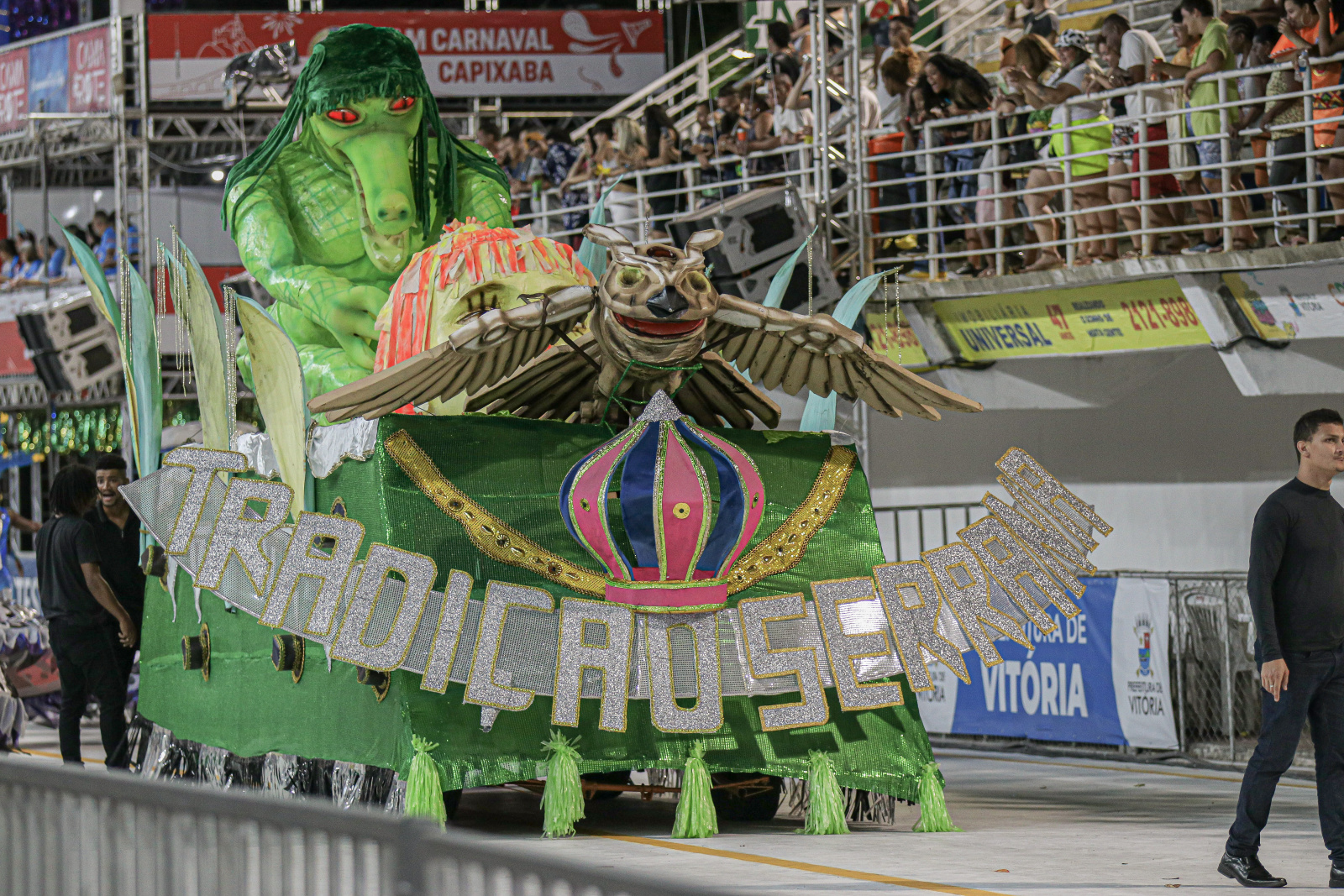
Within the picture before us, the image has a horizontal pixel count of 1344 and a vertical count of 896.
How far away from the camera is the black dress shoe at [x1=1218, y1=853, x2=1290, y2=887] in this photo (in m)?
7.14

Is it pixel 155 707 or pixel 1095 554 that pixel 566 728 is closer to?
pixel 155 707

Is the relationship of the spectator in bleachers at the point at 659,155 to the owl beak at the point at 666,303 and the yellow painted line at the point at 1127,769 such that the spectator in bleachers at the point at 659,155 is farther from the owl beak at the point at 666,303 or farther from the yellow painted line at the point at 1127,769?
the owl beak at the point at 666,303

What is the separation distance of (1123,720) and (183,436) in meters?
9.02

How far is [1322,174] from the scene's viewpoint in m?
11.7

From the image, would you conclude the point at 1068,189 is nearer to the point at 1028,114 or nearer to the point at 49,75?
the point at 1028,114

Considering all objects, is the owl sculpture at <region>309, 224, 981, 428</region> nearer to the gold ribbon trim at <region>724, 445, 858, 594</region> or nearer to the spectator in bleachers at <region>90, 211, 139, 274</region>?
the gold ribbon trim at <region>724, 445, 858, 594</region>

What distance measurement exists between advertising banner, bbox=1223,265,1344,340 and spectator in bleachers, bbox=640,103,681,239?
592 cm

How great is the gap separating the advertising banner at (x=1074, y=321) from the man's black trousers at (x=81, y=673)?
21.6ft

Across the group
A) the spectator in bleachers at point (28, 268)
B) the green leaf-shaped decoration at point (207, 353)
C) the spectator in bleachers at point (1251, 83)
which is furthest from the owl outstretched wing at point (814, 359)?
the spectator in bleachers at point (28, 268)

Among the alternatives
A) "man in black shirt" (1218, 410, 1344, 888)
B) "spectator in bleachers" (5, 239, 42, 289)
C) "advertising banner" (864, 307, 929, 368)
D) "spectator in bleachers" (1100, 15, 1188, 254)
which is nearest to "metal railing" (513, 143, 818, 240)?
"advertising banner" (864, 307, 929, 368)

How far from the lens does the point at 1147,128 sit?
12.9m

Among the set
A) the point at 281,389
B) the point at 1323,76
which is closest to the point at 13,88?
the point at 281,389

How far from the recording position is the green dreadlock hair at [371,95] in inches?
404

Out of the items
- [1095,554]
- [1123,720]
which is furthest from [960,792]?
[1095,554]
